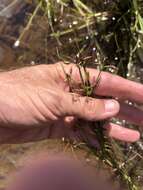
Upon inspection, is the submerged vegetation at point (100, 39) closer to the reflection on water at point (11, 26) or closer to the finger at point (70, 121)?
the reflection on water at point (11, 26)

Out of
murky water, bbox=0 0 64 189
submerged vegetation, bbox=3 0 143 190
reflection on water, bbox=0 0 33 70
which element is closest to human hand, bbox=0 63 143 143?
submerged vegetation, bbox=3 0 143 190

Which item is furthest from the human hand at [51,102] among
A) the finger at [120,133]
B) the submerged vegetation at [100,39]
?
the submerged vegetation at [100,39]

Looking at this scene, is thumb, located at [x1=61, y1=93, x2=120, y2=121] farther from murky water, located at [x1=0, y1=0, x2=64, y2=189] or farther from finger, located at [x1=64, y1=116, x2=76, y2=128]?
murky water, located at [x1=0, y1=0, x2=64, y2=189]

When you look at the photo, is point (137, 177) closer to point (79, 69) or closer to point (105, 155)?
point (105, 155)

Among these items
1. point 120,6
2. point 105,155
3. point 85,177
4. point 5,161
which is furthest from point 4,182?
point 120,6

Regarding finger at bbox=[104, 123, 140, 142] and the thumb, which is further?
finger at bbox=[104, 123, 140, 142]

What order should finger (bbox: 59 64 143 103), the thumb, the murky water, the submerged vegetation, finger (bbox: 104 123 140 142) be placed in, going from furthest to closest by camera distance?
the murky water, the submerged vegetation, finger (bbox: 104 123 140 142), finger (bbox: 59 64 143 103), the thumb

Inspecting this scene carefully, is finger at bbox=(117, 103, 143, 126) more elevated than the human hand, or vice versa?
the human hand
